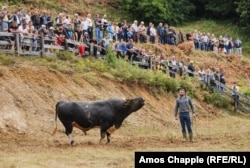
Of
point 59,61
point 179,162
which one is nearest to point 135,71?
point 59,61

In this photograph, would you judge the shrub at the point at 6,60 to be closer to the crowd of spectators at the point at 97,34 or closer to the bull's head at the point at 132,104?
the crowd of spectators at the point at 97,34

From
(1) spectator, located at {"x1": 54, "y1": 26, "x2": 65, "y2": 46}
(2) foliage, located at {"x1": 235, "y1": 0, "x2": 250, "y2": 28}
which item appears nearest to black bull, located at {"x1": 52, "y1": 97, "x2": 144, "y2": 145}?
(1) spectator, located at {"x1": 54, "y1": 26, "x2": 65, "y2": 46}

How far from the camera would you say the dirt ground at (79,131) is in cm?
1858

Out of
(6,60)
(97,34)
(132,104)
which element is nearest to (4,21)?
(6,60)

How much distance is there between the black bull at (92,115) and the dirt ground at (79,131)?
590 millimetres

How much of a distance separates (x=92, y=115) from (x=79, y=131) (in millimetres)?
3423

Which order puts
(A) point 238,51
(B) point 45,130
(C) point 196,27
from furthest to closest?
1. (C) point 196,27
2. (A) point 238,51
3. (B) point 45,130

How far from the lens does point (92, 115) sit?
69.7 feet

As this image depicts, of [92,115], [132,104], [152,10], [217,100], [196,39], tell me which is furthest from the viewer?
[152,10]

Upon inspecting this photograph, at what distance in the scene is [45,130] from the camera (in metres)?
23.6

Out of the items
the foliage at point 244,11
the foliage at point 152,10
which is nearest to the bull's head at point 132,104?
the foliage at point 152,10

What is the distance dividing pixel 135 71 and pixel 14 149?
1281cm

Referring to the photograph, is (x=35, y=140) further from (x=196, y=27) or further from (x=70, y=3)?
(x=196, y=27)

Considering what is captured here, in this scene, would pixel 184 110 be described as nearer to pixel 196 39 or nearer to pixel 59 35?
pixel 59 35
